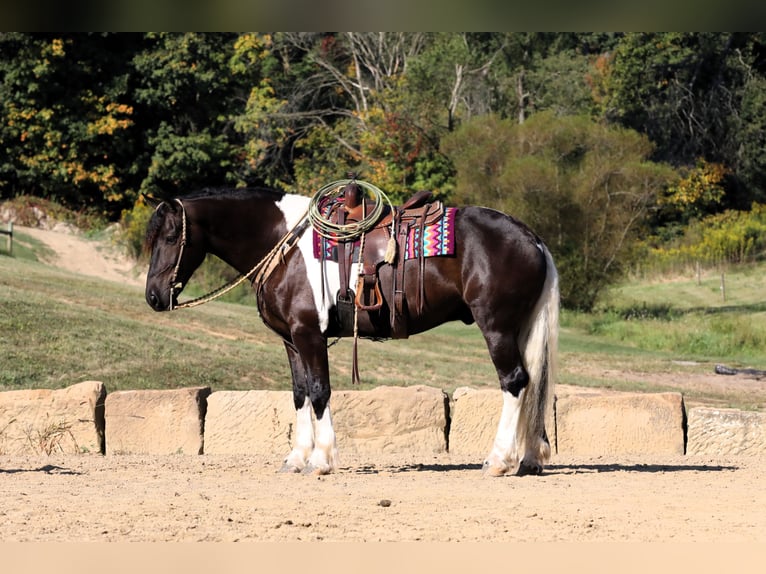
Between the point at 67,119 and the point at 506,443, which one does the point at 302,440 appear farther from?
the point at 67,119

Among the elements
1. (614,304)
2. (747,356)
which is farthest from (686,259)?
(747,356)

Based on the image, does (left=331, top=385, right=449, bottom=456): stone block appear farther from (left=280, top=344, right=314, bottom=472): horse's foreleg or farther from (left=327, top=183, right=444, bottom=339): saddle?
(left=327, top=183, right=444, bottom=339): saddle

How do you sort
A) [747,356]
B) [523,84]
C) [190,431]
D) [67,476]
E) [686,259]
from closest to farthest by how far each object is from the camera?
[67,476]
[190,431]
[747,356]
[686,259]
[523,84]

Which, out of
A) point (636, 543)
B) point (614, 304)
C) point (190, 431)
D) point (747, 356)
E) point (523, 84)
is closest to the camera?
point (636, 543)

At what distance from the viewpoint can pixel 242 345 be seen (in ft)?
66.2

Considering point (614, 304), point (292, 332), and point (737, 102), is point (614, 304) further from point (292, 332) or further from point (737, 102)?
point (292, 332)

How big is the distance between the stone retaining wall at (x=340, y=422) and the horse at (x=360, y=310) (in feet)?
3.65

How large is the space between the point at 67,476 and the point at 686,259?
100 ft

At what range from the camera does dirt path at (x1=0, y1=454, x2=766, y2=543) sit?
7.11 m

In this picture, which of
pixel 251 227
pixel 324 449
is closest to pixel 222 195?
pixel 251 227

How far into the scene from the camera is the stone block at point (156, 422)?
37.6 feet

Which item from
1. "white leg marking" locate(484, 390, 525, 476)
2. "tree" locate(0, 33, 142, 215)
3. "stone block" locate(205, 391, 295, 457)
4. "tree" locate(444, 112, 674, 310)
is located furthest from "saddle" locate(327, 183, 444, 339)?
"tree" locate(0, 33, 142, 215)

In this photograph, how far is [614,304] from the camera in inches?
1235

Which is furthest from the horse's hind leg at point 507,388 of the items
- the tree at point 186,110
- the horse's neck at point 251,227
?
the tree at point 186,110
